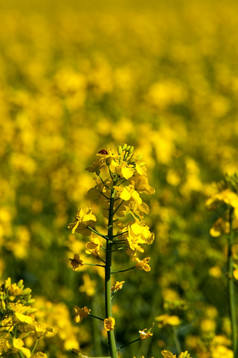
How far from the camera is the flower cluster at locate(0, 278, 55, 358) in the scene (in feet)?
4.75

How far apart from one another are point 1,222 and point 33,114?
1560mm

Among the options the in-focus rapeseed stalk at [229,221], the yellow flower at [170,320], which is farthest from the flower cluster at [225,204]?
the yellow flower at [170,320]

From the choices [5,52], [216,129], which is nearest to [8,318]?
[216,129]

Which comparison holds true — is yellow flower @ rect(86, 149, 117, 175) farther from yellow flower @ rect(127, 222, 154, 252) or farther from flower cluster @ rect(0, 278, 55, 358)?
flower cluster @ rect(0, 278, 55, 358)

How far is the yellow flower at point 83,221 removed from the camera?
1.44 meters

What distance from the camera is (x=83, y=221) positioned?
1.46m

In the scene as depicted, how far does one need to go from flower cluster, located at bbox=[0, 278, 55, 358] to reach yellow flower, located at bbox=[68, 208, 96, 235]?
0.71 feet

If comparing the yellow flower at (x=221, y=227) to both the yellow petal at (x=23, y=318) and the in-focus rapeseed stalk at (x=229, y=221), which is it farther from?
the yellow petal at (x=23, y=318)

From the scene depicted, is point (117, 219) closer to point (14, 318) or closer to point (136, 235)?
point (136, 235)

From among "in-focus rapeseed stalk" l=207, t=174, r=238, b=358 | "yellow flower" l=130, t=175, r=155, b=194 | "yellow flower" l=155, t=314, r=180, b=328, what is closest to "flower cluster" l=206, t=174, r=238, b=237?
"in-focus rapeseed stalk" l=207, t=174, r=238, b=358

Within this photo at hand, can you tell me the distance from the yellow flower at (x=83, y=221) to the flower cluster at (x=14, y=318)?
0.22 m

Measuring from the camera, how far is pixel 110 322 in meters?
1.37

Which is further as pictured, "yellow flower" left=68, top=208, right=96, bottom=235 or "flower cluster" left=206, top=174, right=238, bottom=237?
"flower cluster" left=206, top=174, right=238, bottom=237

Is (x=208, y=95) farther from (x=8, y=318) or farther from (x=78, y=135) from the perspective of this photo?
(x=8, y=318)
